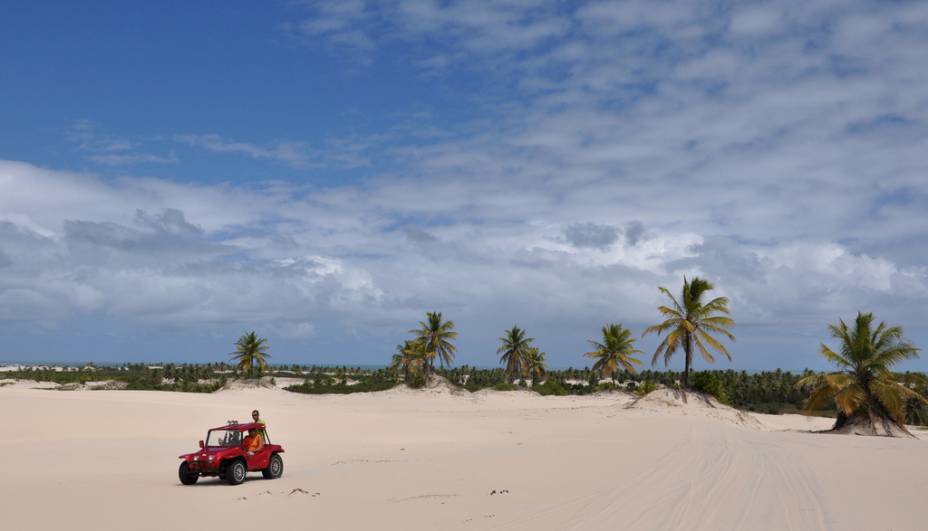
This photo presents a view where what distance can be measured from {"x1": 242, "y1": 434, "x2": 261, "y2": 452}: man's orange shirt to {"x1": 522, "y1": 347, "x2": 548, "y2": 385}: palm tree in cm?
6471

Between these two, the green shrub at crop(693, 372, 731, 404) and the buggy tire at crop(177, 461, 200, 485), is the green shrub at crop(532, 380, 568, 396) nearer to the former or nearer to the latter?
the green shrub at crop(693, 372, 731, 404)

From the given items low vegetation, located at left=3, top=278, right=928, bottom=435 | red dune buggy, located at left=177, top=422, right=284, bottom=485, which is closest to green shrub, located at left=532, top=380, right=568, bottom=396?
low vegetation, located at left=3, top=278, right=928, bottom=435

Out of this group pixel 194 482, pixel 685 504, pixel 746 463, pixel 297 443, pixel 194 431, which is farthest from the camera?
pixel 194 431

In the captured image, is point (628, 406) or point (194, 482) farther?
point (628, 406)

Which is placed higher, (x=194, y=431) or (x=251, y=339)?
(x=251, y=339)

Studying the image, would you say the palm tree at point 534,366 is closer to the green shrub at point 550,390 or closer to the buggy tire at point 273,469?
the green shrub at point 550,390

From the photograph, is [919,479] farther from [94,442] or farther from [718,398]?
[718,398]

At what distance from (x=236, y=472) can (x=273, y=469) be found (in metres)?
1.35

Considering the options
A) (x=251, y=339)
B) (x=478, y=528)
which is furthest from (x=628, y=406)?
(x=251, y=339)

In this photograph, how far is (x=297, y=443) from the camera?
27.0m

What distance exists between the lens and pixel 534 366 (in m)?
84.8

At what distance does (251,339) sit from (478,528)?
74.7 m

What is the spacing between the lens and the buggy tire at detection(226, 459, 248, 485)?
15.8 metres

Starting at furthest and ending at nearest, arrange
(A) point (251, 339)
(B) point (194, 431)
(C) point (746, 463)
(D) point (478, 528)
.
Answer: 1. (A) point (251, 339)
2. (B) point (194, 431)
3. (C) point (746, 463)
4. (D) point (478, 528)
